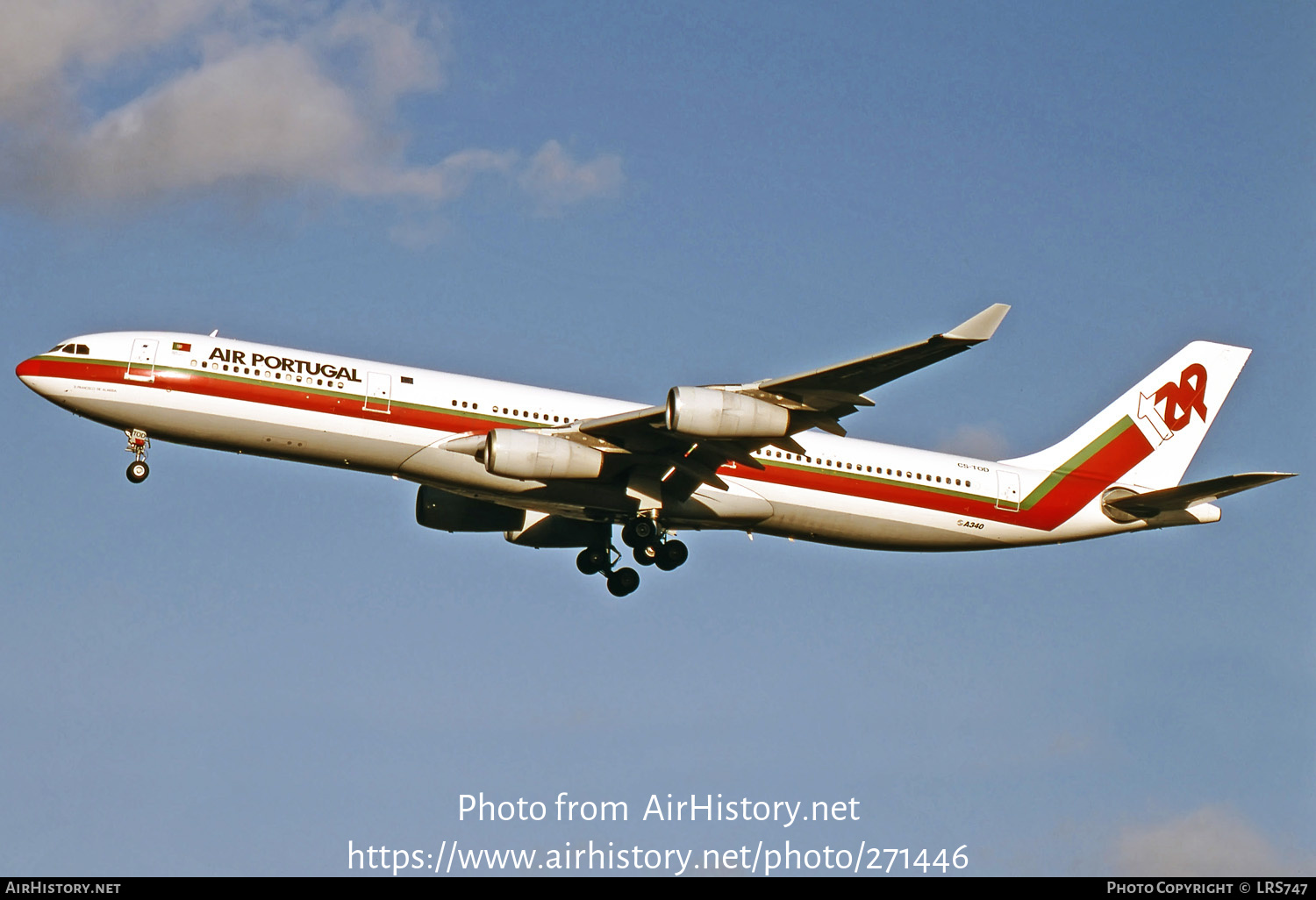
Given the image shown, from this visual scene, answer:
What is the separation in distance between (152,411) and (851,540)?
18.9m

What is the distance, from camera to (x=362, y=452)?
39.2m

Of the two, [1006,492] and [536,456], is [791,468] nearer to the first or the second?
[1006,492]

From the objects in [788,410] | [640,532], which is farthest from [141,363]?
[788,410]

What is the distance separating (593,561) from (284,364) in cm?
1176

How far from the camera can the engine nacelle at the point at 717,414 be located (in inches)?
1478

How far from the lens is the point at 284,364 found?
1545 inches

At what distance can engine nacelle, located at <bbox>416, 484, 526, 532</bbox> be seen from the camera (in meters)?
45.3

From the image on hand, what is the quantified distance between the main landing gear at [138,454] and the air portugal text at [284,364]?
2.70 metres

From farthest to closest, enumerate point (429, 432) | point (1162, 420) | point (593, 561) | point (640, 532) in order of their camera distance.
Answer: point (1162, 420), point (593, 561), point (640, 532), point (429, 432)

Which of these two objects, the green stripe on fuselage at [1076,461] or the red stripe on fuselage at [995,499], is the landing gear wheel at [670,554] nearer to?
the red stripe on fuselage at [995,499]

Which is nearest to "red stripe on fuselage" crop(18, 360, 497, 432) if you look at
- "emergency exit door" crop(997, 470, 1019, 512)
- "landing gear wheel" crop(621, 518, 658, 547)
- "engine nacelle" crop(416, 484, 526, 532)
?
"engine nacelle" crop(416, 484, 526, 532)

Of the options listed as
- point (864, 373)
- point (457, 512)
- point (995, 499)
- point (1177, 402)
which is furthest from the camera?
point (1177, 402)

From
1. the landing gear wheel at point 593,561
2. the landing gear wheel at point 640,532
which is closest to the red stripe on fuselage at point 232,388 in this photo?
the landing gear wheel at point 640,532
